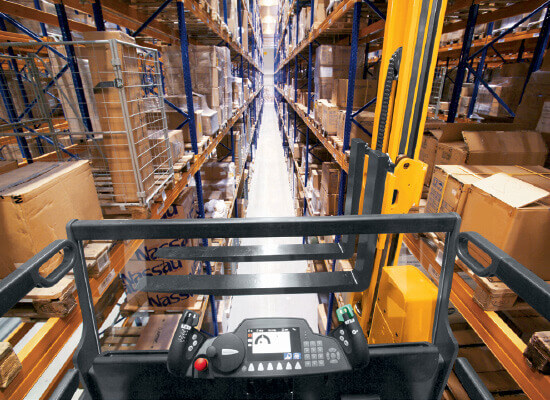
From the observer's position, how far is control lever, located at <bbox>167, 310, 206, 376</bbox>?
772 millimetres

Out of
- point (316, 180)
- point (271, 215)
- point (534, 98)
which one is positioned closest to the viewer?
point (534, 98)

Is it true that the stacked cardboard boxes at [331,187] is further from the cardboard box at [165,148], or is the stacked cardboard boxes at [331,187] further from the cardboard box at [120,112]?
the cardboard box at [120,112]

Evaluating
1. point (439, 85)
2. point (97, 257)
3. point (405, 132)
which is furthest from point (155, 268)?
point (439, 85)

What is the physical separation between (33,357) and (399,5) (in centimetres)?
254

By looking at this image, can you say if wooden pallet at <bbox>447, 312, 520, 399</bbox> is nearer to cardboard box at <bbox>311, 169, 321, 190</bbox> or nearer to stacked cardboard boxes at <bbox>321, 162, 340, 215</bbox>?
stacked cardboard boxes at <bbox>321, 162, 340, 215</bbox>

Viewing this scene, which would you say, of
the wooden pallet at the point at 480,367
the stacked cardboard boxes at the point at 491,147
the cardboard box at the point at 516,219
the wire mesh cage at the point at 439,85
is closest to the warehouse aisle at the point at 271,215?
the wooden pallet at the point at 480,367

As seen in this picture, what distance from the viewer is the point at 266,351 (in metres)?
0.82

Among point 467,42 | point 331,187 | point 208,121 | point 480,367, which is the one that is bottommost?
point 480,367

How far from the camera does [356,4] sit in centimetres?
226

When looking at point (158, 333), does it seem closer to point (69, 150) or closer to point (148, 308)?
point (148, 308)

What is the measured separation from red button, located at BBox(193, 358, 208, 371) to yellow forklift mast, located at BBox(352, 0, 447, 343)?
3.65ft

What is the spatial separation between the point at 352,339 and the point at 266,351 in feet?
0.87

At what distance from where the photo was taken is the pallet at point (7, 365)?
0.91 meters

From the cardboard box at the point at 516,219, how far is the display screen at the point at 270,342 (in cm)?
124
